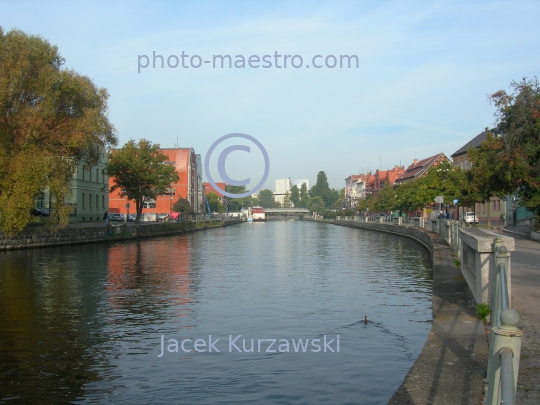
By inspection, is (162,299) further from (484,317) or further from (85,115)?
(85,115)

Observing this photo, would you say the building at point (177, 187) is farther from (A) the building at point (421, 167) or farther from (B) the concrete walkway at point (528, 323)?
(B) the concrete walkway at point (528, 323)

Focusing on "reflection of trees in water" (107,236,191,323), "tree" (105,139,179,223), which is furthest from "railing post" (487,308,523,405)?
"tree" (105,139,179,223)

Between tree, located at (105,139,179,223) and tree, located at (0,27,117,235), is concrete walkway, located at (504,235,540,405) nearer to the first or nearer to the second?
tree, located at (0,27,117,235)

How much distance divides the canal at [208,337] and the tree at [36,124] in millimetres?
12112

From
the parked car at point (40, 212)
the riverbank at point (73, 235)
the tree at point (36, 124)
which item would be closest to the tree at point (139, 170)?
the riverbank at point (73, 235)

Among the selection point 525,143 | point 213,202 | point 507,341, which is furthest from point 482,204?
point 213,202

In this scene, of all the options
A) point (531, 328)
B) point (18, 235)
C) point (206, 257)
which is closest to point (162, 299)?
point (531, 328)

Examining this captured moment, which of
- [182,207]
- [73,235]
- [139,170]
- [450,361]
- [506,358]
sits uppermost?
[139,170]

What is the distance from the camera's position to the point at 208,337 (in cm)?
1101

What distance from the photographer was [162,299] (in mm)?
15469

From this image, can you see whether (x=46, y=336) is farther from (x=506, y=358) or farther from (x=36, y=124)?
(x=36, y=124)

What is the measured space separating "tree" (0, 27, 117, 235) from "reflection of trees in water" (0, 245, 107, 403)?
1191 cm

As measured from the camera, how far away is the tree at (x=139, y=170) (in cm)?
6153

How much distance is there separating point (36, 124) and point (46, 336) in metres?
25.7
